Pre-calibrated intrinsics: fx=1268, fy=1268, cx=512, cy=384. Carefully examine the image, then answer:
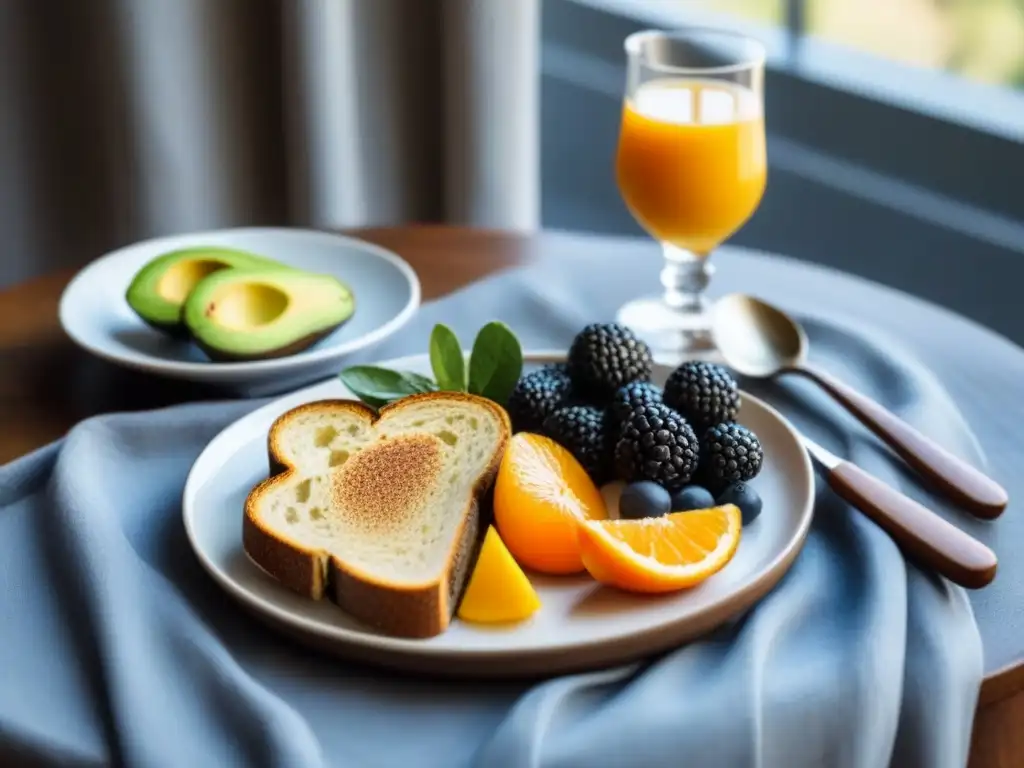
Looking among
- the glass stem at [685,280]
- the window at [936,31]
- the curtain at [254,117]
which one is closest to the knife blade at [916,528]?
the glass stem at [685,280]

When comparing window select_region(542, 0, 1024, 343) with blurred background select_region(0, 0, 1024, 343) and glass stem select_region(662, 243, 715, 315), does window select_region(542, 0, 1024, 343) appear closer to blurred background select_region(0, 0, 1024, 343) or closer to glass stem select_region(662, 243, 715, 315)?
blurred background select_region(0, 0, 1024, 343)

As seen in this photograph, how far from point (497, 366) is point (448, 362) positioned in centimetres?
4

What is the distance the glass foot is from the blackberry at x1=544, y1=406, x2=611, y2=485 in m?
0.24

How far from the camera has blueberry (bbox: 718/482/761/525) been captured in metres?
0.95

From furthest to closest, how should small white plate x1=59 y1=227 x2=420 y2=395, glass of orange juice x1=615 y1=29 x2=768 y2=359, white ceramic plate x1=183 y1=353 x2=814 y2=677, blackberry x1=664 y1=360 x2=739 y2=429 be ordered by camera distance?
glass of orange juice x1=615 y1=29 x2=768 y2=359 → small white plate x1=59 y1=227 x2=420 y2=395 → blackberry x1=664 y1=360 x2=739 y2=429 → white ceramic plate x1=183 y1=353 x2=814 y2=677

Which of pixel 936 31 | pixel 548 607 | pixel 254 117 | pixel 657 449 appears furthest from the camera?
pixel 936 31

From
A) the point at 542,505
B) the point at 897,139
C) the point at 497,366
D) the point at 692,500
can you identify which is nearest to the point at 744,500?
the point at 692,500

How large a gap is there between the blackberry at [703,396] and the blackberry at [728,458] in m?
0.04

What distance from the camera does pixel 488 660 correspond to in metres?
0.79

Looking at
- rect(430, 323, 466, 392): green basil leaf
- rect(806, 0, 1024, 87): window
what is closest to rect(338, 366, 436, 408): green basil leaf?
rect(430, 323, 466, 392): green basil leaf

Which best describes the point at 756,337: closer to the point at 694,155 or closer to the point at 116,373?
the point at 694,155

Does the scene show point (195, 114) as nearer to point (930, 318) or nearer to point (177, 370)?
point (177, 370)

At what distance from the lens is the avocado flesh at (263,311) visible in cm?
121

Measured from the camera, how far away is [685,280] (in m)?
1.38
